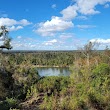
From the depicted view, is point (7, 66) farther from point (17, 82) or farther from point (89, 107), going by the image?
point (89, 107)

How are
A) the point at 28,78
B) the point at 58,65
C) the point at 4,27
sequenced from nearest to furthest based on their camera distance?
the point at 4,27, the point at 28,78, the point at 58,65

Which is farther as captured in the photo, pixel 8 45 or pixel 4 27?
pixel 4 27

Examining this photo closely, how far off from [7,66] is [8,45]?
9.93 m

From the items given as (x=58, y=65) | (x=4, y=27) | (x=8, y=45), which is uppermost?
(x=4, y=27)

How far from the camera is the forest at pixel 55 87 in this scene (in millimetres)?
13180

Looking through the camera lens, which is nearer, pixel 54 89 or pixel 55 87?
pixel 54 89

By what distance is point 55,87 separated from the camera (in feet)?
75.6

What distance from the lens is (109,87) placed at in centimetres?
1633

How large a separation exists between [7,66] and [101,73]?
335 inches

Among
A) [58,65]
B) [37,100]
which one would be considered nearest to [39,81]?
[37,100]

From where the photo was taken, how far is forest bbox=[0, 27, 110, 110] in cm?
1318

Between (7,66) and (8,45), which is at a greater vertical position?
(8,45)

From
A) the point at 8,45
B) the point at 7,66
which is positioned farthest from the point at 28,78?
the point at 8,45

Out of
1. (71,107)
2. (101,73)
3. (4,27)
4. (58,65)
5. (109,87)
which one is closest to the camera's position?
(71,107)
